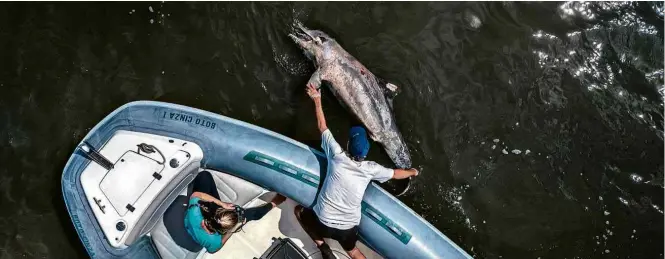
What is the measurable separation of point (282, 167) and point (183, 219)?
4.45ft

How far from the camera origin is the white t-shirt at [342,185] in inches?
226

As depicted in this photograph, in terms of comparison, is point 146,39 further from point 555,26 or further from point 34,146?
point 555,26

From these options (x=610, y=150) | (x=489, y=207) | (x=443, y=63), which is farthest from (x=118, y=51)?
(x=610, y=150)

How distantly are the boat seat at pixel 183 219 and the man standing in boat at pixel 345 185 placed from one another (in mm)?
955

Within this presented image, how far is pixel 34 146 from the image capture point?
7219 millimetres

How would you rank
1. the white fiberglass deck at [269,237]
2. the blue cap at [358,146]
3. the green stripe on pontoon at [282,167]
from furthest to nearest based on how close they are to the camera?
1. the white fiberglass deck at [269,237]
2. the green stripe on pontoon at [282,167]
3. the blue cap at [358,146]

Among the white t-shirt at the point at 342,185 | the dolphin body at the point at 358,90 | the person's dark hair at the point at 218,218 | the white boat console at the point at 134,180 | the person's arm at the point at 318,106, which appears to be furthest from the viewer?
the dolphin body at the point at 358,90

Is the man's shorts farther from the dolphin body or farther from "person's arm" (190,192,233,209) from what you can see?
the dolphin body

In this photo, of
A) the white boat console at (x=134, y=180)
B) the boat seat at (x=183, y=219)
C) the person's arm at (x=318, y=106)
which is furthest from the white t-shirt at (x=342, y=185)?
the white boat console at (x=134, y=180)

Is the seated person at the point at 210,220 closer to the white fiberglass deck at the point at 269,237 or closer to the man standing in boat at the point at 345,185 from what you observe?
the white fiberglass deck at the point at 269,237

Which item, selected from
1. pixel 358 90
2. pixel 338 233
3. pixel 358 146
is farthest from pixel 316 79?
pixel 338 233

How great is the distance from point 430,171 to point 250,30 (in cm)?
299

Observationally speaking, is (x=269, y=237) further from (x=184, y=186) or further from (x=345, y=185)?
(x=345, y=185)

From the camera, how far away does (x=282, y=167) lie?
638 cm
